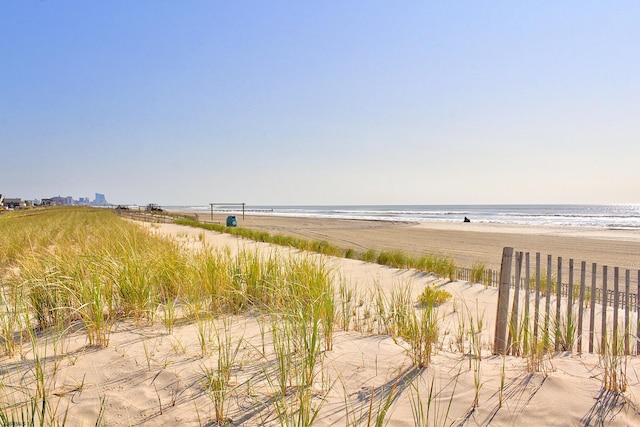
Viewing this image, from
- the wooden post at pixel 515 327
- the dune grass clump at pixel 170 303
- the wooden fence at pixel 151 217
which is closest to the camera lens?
the dune grass clump at pixel 170 303

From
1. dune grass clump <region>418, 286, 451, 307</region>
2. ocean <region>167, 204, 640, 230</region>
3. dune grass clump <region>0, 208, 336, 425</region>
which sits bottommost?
ocean <region>167, 204, 640, 230</region>

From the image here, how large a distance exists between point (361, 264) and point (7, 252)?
811cm

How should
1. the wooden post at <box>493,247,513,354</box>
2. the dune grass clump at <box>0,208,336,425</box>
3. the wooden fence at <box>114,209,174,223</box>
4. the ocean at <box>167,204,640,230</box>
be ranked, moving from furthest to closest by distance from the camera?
the ocean at <box>167,204,640,230</box> → the wooden fence at <box>114,209,174,223</box> → the wooden post at <box>493,247,513,354</box> → the dune grass clump at <box>0,208,336,425</box>

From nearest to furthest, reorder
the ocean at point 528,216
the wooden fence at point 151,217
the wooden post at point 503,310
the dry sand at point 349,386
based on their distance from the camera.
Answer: the dry sand at point 349,386 < the wooden post at point 503,310 < the wooden fence at point 151,217 < the ocean at point 528,216

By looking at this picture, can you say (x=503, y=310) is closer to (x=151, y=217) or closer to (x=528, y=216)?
(x=151, y=217)

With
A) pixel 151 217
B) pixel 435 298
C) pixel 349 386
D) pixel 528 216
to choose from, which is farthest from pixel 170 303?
pixel 528 216

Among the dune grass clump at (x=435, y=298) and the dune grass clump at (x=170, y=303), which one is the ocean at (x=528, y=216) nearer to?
the dune grass clump at (x=435, y=298)

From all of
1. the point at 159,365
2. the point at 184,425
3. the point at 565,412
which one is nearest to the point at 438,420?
the point at 565,412

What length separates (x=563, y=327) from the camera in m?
3.74

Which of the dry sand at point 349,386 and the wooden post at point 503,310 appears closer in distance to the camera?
the dry sand at point 349,386

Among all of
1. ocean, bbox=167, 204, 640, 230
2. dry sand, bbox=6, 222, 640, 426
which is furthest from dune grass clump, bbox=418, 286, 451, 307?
ocean, bbox=167, 204, 640, 230

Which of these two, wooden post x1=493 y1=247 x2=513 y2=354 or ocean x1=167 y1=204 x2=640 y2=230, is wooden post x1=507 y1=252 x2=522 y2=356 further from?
ocean x1=167 y1=204 x2=640 y2=230

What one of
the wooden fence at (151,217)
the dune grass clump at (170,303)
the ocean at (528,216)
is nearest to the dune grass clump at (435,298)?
the dune grass clump at (170,303)

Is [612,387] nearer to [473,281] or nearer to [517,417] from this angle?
[517,417]
